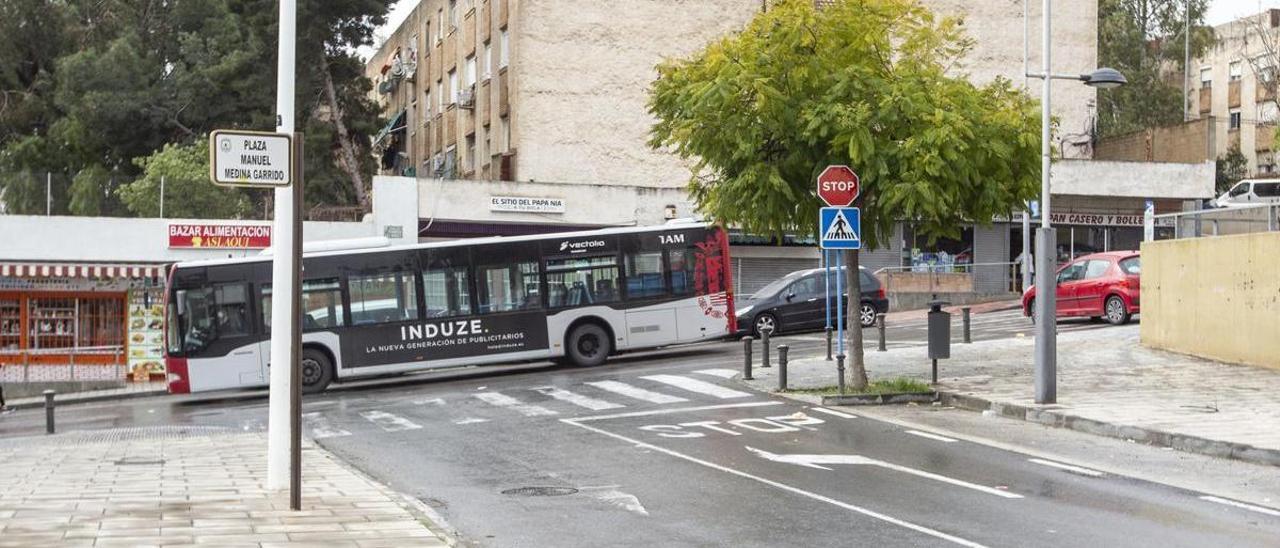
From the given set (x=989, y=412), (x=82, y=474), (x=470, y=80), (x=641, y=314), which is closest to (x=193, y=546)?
(x=82, y=474)

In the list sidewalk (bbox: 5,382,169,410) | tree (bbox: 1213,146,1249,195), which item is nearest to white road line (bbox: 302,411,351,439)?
sidewalk (bbox: 5,382,169,410)

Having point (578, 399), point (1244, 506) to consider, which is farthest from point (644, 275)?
point (1244, 506)

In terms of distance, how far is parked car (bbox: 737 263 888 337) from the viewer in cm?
3259

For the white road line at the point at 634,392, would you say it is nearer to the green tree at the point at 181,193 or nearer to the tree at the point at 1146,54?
the green tree at the point at 181,193

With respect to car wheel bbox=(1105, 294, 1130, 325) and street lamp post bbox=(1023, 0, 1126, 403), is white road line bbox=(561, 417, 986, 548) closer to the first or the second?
street lamp post bbox=(1023, 0, 1126, 403)

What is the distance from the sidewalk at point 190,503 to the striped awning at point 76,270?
18.9 meters

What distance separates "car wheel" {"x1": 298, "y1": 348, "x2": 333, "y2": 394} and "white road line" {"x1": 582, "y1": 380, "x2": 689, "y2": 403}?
572cm

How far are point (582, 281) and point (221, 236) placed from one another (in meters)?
14.2

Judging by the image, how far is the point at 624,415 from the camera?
18.5m

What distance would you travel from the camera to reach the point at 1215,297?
22.9 meters

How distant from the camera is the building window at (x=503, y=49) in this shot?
44594mm

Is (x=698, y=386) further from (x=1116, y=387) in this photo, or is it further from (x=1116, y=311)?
(x=1116, y=311)

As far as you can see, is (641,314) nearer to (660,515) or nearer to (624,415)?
(624,415)

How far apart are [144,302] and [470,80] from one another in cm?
1743
